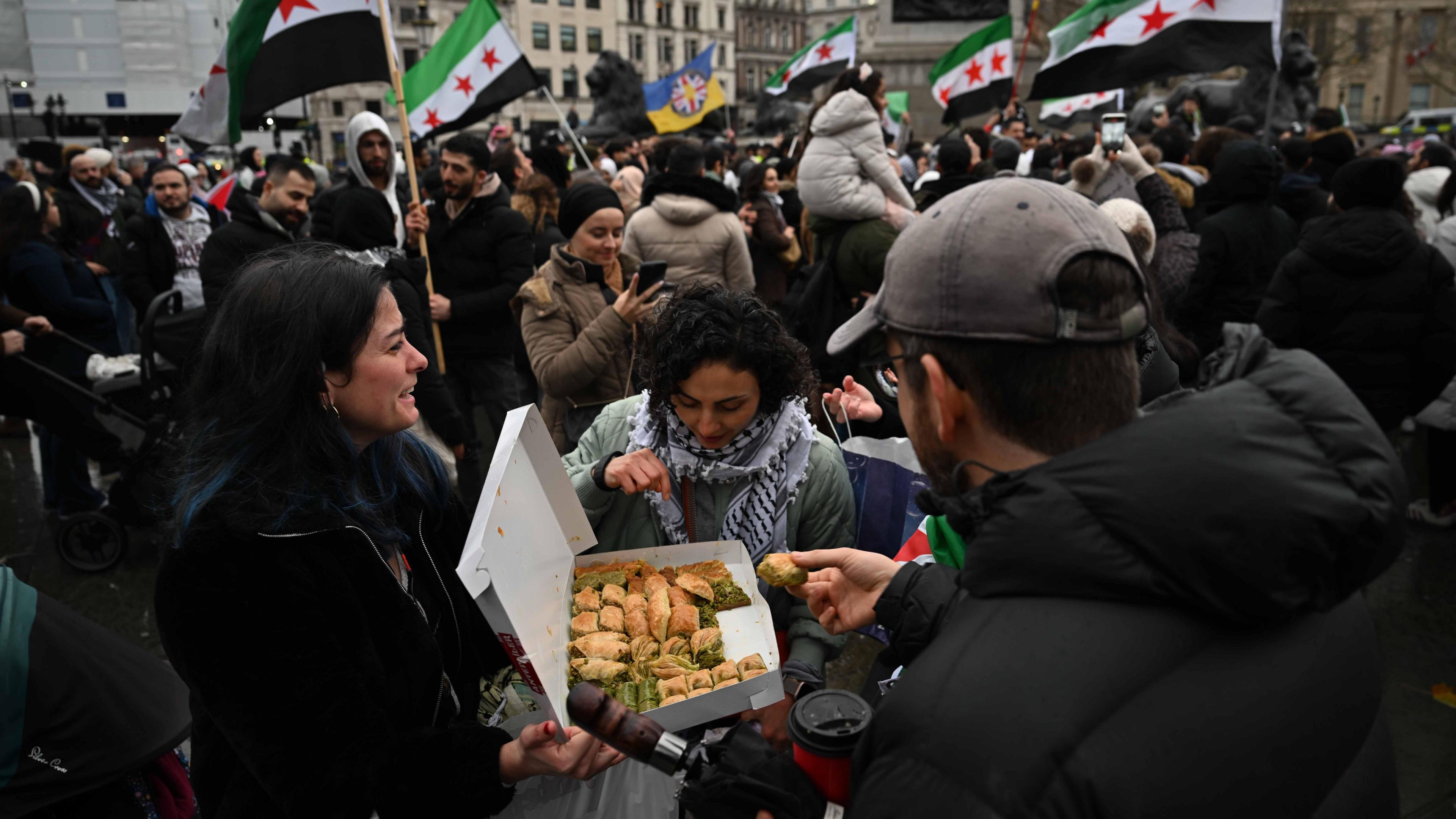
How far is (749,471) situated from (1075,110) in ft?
48.6

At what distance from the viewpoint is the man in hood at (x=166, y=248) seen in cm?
649

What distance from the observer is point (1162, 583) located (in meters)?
1.00

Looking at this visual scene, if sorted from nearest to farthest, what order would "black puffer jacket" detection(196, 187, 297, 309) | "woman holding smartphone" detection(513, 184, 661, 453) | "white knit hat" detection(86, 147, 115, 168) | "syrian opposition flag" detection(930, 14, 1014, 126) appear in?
"woman holding smartphone" detection(513, 184, 661, 453) → "black puffer jacket" detection(196, 187, 297, 309) → "white knit hat" detection(86, 147, 115, 168) → "syrian opposition flag" detection(930, 14, 1014, 126)

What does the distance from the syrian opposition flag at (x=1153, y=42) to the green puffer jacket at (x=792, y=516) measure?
5396 mm

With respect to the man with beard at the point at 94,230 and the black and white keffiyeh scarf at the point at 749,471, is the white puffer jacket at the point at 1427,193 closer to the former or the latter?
the black and white keffiyeh scarf at the point at 749,471

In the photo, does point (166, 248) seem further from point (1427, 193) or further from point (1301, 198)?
point (1427, 193)

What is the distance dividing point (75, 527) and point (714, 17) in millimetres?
86154

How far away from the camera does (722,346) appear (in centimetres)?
235

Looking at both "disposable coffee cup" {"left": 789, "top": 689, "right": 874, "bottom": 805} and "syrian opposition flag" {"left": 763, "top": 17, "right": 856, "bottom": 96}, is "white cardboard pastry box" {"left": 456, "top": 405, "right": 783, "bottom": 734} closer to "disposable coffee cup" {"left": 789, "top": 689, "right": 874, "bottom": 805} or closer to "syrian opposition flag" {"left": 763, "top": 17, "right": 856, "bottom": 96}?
"disposable coffee cup" {"left": 789, "top": 689, "right": 874, "bottom": 805}

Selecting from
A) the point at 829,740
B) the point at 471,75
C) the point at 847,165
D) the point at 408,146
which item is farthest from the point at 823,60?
the point at 829,740

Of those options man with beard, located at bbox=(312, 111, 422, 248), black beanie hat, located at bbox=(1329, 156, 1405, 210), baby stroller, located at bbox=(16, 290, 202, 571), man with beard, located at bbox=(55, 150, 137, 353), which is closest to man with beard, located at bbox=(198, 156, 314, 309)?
man with beard, located at bbox=(312, 111, 422, 248)

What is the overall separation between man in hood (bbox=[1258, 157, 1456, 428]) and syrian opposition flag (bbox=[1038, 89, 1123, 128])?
9.04 metres

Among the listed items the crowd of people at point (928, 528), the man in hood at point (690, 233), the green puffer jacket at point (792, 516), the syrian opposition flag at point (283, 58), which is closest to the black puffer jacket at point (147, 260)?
the syrian opposition flag at point (283, 58)

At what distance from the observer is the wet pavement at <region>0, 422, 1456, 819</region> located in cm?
342
